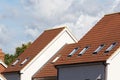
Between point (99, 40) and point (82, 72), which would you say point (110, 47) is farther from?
point (82, 72)

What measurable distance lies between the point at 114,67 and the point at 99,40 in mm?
5582

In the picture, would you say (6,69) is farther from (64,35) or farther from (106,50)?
(106,50)

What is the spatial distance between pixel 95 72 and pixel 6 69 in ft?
69.9

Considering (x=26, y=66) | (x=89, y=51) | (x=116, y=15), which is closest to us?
(x=89, y=51)

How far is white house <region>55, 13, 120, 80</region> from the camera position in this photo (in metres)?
56.5

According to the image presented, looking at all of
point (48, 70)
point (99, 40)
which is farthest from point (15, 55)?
point (99, 40)

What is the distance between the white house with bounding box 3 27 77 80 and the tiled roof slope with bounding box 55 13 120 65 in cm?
834

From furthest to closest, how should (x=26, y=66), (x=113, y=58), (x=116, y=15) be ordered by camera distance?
(x=26, y=66), (x=116, y=15), (x=113, y=58)

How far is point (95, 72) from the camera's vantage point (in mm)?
57812

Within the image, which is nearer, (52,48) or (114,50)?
(114,50)

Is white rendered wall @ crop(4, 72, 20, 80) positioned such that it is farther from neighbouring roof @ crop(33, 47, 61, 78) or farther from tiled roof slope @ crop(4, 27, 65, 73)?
neighbouring roof @ crop(33, 47, 61, 78)

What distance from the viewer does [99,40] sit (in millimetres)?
61500

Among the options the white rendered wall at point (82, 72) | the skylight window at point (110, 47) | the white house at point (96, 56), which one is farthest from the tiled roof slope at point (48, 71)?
the skylight window at point (110, 47)

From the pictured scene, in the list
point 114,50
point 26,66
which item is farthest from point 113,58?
point 26,66
